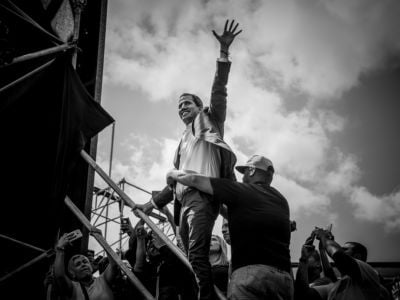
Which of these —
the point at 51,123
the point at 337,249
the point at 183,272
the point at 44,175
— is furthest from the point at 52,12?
the point at 337,249

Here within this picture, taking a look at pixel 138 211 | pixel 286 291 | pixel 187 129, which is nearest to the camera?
pixel 286 291

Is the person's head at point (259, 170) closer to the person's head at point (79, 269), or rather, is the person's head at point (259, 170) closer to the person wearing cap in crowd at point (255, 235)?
the person wearing cap in crowd at point (255, 235)

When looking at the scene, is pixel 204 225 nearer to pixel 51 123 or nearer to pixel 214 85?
pixel 214 85

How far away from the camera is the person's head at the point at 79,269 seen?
4.60 meters

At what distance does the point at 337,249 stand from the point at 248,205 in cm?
119

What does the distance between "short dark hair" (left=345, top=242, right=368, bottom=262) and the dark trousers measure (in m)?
1.97

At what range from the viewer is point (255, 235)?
2.75 metres

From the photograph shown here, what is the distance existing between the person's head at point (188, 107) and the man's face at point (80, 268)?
2.37 metres

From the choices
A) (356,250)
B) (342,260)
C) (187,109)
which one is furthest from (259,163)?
(356,250)

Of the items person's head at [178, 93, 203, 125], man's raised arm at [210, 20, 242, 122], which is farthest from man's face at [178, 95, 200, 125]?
man's raised arm at [210, 20, 242, 122]

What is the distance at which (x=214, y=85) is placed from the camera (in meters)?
3.31

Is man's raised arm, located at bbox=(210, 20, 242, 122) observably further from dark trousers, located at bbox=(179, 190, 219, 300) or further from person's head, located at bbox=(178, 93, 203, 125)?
dark trousers, located at bbox=(179, 190, 219, 300)

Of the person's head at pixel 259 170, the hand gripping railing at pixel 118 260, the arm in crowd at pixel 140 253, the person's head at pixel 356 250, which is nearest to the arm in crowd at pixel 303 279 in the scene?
the person's head at pixel 356 250

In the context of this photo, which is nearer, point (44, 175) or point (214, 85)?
point (214, 85)
